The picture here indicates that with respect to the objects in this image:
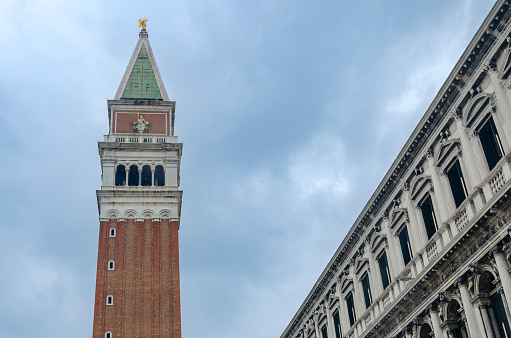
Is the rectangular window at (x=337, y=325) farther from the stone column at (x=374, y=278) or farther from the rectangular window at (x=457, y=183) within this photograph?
the rectangular window at (x=457, y=183)

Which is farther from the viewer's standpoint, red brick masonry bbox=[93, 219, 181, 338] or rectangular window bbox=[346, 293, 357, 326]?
red brick masonry bbox=[93, 219, 181, 338]

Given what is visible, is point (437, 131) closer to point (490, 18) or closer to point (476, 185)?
point (476, 185)

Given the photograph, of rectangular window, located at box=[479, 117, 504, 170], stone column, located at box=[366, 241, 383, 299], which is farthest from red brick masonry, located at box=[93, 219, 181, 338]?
rectangular window, located at box=[479, 117, 504, 170]

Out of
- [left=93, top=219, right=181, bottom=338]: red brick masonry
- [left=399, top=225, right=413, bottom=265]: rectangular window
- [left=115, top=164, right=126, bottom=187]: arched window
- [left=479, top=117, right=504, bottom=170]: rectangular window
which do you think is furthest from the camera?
[left=115, top=164, right=126, bottom=187]: arched window

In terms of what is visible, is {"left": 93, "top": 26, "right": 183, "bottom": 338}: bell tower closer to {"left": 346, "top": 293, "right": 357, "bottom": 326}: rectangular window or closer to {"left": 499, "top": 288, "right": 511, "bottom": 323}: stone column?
{"left": 346, "top": 293, "right": 357, "bottom": 326}: rectangular window

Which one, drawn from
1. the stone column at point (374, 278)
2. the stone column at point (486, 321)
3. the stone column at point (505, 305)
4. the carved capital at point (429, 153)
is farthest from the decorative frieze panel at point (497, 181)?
the stone column at point (374, 278)

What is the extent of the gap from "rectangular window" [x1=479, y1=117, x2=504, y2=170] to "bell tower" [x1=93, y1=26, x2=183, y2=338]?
4406 centimetres

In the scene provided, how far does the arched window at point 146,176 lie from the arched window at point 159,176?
522 millimetres

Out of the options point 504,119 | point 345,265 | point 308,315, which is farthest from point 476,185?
point 308,315

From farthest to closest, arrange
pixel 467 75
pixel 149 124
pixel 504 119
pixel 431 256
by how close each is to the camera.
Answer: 1. pixel 149 124
2. pixel 431 256
3. pixel 467 75
4. pixel 504 119

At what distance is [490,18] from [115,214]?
50.7 meters

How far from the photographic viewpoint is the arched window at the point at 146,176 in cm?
7038

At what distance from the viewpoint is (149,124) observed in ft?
246

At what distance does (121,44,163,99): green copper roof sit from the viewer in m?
77.7
